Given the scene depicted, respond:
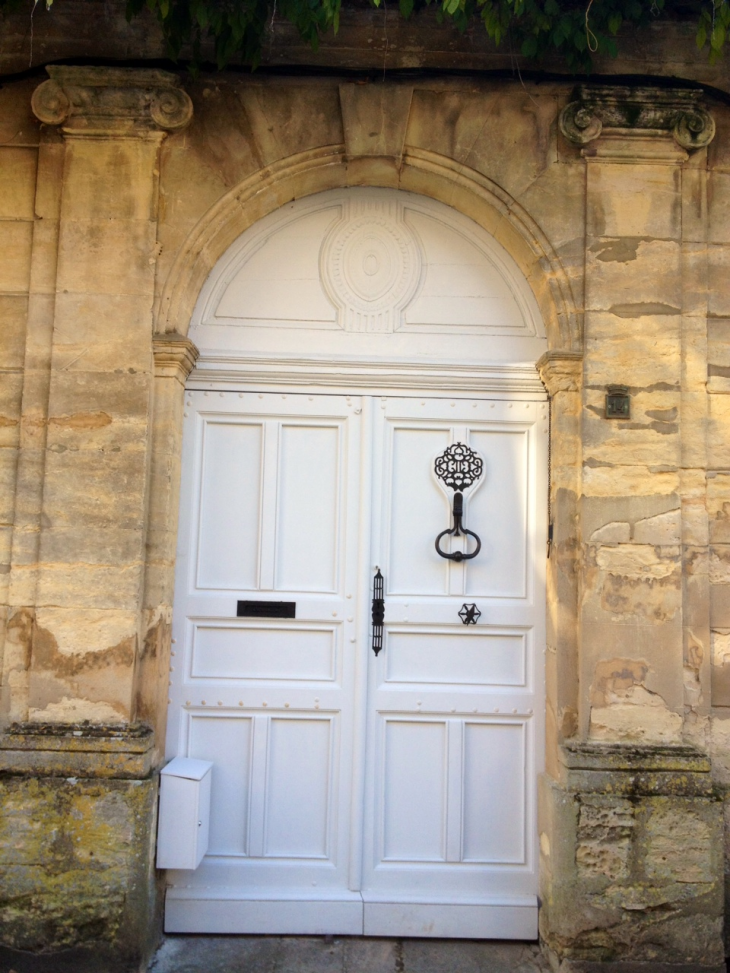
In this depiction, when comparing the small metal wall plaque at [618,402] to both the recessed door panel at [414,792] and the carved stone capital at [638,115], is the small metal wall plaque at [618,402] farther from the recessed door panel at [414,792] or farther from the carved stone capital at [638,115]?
the recessed door panel at [414,792]

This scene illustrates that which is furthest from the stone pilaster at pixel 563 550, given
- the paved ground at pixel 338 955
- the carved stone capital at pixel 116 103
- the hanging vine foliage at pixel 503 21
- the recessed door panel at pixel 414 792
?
the carved stone capital at pixel 116 103

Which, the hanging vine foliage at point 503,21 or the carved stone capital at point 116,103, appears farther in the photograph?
the carved stone capital at point 116,103

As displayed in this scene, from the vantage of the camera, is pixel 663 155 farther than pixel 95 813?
Yes

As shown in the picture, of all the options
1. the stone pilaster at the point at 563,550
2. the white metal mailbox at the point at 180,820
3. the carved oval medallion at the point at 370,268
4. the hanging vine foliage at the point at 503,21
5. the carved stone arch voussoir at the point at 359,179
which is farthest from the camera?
the carved oval medallion at the point at 370,268

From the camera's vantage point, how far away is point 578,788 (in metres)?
3.42

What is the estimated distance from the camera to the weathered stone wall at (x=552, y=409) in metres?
3.37

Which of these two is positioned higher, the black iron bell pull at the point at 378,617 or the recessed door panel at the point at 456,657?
the black iron bell pull at the point at 378,617

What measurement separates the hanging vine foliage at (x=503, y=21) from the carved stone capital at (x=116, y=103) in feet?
0.58

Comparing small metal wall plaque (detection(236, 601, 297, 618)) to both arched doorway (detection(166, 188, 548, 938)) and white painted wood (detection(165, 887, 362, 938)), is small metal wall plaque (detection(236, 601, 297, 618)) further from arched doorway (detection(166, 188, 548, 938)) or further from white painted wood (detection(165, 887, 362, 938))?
white painted wood (detection(165, 887, 362, 938))

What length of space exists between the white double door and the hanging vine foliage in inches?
59.7

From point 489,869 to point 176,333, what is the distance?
2.77 meters

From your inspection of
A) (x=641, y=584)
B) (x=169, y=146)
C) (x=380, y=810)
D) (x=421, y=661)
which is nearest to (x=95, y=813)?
(x=380, y=810)

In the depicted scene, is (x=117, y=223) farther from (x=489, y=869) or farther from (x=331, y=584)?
(x=489, y=869)

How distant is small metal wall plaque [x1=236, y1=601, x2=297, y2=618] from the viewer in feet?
12.5
